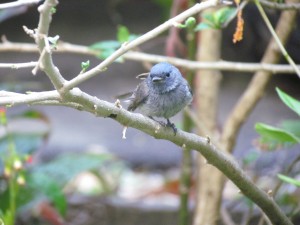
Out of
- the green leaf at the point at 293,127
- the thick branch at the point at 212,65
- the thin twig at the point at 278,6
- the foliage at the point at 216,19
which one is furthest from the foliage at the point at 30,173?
the thin twig at the point at 278,6

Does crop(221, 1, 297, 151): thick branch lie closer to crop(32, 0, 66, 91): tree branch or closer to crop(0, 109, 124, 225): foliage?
crop(0, 109, 124, 225): foliage

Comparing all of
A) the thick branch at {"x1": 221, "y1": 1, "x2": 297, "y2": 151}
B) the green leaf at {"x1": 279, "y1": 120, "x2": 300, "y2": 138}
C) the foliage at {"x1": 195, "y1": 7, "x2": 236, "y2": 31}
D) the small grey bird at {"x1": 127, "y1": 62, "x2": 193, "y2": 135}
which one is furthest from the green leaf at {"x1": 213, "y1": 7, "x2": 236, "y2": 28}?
the green leaf at {"x1": 279, "y1": 120, "x2": 300, "y2": 138}

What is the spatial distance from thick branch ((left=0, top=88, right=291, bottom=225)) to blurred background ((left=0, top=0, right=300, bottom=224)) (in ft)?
7.86

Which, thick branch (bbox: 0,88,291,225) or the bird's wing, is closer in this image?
thick branch (bbox: 0,88,291,225)

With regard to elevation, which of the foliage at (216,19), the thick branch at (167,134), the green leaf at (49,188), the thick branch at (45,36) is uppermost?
the foliage at (216,19)

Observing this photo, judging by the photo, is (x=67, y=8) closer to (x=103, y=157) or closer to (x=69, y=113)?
(x=69, y=113)

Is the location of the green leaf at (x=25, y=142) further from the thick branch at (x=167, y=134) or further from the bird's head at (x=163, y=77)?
the thick branch at (x=167, y=134)

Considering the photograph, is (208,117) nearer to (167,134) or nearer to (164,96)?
(164,96)

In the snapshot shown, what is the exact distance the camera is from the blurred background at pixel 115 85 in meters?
5.34

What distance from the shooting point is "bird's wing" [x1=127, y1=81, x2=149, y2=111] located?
250cm

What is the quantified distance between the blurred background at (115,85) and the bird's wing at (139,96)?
2047 mm

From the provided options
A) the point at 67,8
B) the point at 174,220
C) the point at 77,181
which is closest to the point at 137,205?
the point at 174,220

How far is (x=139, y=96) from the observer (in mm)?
2510

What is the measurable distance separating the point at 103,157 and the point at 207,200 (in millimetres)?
616
